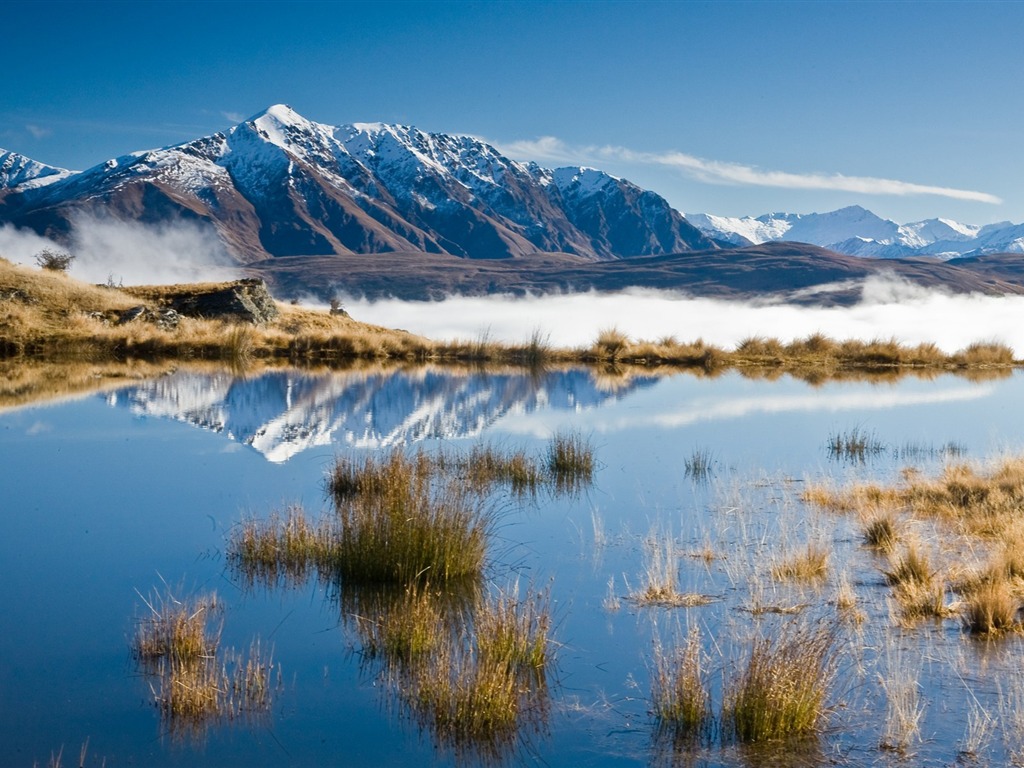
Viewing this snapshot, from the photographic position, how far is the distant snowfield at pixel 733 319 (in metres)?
50.3

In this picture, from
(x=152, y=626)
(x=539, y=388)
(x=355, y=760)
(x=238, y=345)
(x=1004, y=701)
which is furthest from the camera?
(x=238, y=345)

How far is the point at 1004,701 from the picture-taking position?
4.96m

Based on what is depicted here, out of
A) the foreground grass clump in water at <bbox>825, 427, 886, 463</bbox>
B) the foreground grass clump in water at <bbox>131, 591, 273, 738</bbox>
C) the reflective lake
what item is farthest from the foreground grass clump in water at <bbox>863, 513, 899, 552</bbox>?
the foreground grass clump in water at <bbox>131, 591, 273, 738</bbox>

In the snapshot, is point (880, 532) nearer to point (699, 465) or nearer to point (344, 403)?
point (699, 465)

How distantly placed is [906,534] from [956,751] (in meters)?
3.67

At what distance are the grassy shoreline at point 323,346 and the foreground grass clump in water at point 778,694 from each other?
23.6m

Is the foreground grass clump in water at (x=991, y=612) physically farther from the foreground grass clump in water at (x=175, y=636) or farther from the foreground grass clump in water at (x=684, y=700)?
the foreground grass clump in water at (x=175, y=636)

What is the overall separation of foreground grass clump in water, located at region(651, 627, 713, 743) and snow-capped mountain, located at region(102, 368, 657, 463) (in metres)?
7.79

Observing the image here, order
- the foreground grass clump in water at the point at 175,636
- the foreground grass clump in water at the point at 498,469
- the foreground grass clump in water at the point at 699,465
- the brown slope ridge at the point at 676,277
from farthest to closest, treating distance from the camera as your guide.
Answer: the brown slope ridge at the point at 676,277
the foreground grass clump in water at the point at 699,465
the foreground grass clump in water at the point at 498,469
the foreground grass clump in water at the point at 175,636

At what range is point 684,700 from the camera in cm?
468

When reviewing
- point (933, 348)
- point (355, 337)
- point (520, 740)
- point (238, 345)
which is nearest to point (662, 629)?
point (520, 740)

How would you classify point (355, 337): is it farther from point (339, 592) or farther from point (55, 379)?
point (339, 592)

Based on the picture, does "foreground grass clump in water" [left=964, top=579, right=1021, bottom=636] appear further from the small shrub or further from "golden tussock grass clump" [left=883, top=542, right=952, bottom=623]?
the small shrub

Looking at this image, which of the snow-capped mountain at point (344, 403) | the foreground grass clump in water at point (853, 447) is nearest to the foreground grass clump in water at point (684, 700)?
the snow-capped mountain at point (344, 403)
